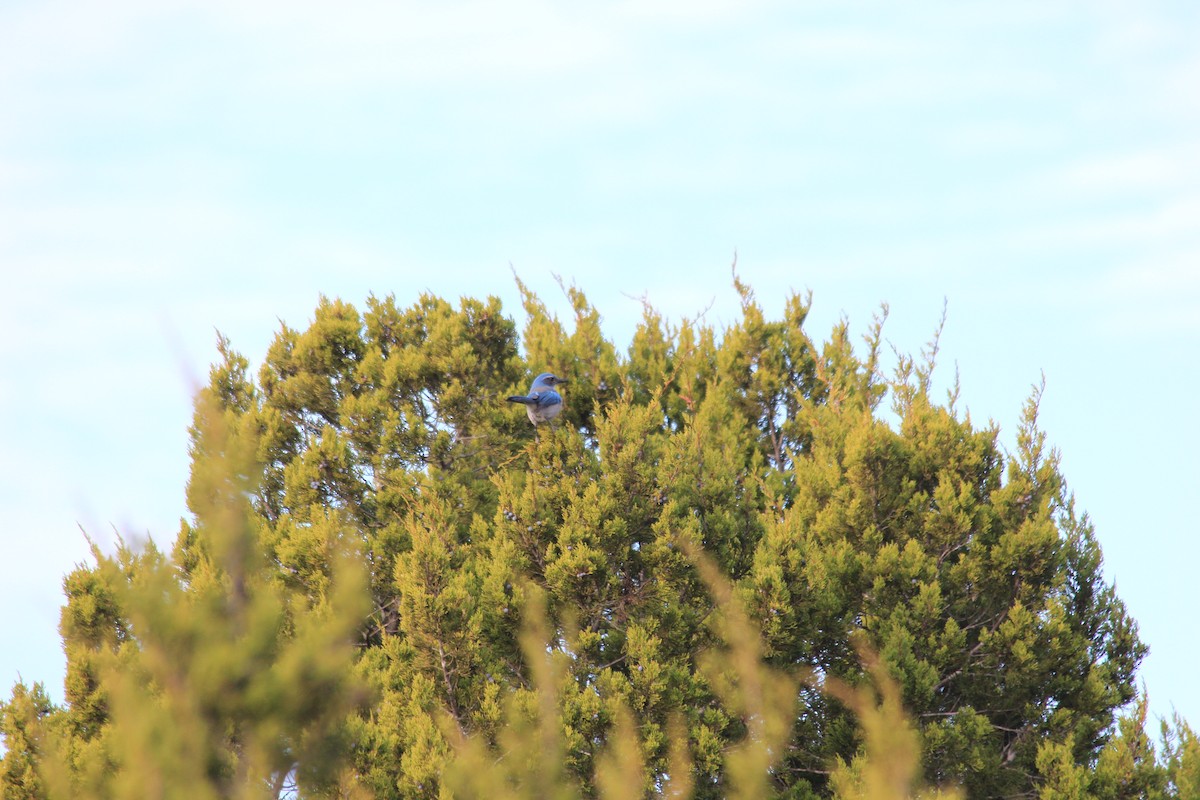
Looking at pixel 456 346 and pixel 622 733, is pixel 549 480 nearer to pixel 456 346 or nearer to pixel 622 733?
pixel 622 733

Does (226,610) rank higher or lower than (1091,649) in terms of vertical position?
lower

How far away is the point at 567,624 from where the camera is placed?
55.7 feet

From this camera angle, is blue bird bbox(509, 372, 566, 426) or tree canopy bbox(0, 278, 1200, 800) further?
blue bird bbox(509, 372, 566, 426)

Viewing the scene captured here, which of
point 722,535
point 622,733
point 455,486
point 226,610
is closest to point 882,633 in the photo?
point 722,535

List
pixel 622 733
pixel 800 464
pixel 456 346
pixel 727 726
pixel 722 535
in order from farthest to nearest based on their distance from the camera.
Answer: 1. pixel 456 346
2. pixel 800 464
3. pixel 722 535
4. pixel 727 726
5. pixel 622 733

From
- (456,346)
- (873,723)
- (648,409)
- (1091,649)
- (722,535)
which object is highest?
(456,346)

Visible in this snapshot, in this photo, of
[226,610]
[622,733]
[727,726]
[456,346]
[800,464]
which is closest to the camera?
[226,610]

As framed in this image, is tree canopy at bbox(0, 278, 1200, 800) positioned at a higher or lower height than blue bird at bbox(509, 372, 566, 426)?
lower

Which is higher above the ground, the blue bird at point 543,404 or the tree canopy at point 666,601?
the blue bird at point 543,404

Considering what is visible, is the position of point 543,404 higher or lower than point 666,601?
higher

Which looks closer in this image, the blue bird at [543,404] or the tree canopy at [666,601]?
the tree canopy at [666,601]

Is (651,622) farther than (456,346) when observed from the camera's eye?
No

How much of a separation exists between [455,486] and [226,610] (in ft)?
40.0

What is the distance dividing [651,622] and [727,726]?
66.4 inches
